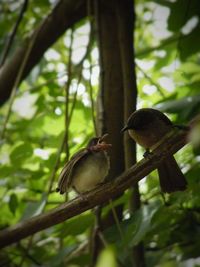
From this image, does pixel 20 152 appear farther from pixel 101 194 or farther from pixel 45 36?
pixel 101 194

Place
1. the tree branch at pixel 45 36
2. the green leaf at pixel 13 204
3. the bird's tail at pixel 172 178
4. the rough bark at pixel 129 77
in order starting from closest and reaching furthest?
the bird's tail at pixel 172 178 < the rough bark at pixel 129 77 < the green leaf at pixel 13 204 < the tree branch at pixel 45 36

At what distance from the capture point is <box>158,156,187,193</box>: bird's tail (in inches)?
76.9

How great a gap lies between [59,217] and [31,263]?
5.05 feet

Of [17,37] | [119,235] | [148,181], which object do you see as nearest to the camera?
[119,235]

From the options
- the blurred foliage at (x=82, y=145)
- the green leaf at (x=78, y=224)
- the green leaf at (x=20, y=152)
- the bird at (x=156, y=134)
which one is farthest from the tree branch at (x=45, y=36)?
the green leaf at (x=78, y=224)

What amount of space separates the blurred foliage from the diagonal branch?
225 mm

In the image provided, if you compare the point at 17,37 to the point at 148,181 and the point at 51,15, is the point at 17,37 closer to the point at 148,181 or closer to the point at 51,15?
the point at 51,15

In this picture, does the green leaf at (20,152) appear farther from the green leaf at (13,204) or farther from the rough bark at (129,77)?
the rough bark at (129,77)

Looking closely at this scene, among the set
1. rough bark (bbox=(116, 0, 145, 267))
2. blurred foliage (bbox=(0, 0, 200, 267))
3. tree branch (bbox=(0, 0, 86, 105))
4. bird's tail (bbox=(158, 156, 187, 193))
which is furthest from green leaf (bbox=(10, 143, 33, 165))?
bird's tail (bbox=(158, 156, 187, 193))

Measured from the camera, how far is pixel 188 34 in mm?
2570

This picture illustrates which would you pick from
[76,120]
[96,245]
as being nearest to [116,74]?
[76,120]

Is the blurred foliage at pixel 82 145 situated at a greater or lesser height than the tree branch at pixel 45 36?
A: lesser

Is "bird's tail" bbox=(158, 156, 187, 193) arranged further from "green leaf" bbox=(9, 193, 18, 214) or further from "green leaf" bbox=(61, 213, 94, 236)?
"green leaf" bbox=(9, 193, 18, 214)

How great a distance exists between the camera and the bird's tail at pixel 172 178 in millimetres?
1952
